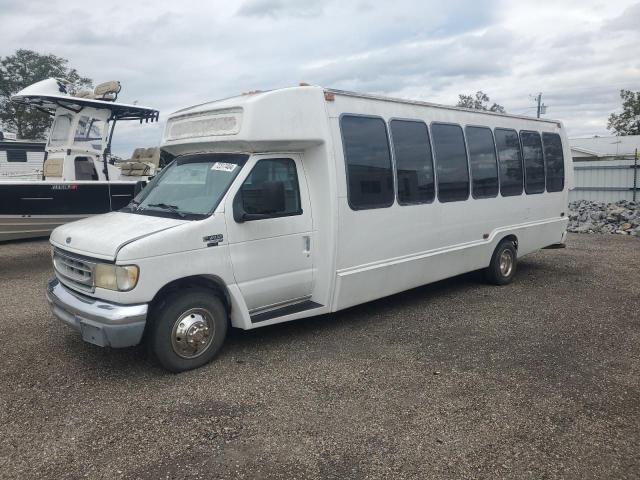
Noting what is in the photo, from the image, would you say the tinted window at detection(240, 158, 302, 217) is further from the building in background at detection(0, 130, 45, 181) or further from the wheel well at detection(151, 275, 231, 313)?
the building in background at detection(0, 130, 45, 181)

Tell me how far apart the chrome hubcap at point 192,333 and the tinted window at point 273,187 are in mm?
1140

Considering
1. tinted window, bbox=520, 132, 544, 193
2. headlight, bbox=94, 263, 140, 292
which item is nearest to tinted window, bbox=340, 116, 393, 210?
headlight, bbox=94, 263, 140, 292

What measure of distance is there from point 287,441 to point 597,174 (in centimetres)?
1784

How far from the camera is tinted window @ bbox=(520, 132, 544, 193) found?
337 inches

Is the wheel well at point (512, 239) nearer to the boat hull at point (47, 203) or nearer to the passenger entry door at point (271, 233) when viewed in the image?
the passenger entry door at point (271, 233)

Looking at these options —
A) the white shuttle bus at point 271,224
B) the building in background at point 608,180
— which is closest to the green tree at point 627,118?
the building in background at point 608,180

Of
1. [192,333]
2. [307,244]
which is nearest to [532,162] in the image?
[307,244]

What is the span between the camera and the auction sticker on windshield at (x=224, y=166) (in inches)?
207

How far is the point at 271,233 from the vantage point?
5316mm

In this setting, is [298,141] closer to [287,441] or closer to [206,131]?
[206,131]

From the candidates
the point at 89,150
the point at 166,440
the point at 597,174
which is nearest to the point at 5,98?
the point at 89,150

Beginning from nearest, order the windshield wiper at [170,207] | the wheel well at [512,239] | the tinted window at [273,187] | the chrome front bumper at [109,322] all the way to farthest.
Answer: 1. the chrome front bumper at [109,322]
2. the windshield wiper at [170,207]
3. the tinted window at [273,187]
4. the wheel well at [512,239]

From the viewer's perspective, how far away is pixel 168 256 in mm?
4586

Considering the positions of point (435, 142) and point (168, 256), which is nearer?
point (168, 256)
